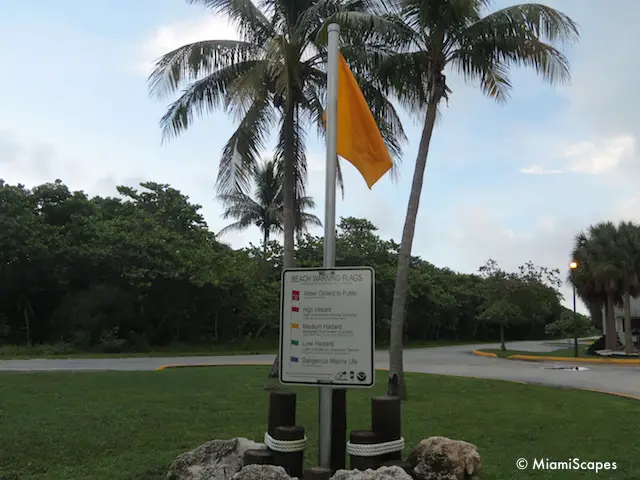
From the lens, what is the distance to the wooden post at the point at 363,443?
5047 mm

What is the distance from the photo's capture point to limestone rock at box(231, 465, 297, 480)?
4.69 meters

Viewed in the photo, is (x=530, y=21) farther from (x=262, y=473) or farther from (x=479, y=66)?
(x=262, y=473)

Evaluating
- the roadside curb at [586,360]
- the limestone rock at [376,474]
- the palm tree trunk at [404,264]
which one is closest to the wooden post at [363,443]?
the limestone rock at [376,474]

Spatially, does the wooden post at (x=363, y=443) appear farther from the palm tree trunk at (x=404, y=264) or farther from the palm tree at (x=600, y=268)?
the palm tree at (x=600, y=268)

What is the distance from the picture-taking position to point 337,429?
528 centimetres

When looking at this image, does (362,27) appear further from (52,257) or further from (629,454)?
(52,257)

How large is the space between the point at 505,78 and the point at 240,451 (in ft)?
36.4

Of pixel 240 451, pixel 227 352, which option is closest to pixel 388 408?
A: pixel 240 451

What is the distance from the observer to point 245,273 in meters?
33.6

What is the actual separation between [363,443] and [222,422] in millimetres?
4548

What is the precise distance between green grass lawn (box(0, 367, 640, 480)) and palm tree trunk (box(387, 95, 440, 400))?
2.33 ft

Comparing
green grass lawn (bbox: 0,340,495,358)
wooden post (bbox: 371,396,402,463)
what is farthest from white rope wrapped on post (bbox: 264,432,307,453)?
green grass lawn (bbox: 0,340,495,358)

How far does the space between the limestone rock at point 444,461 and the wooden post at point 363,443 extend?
547 mm

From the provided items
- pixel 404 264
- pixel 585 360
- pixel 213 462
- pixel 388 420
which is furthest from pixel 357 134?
pixel 585 360
